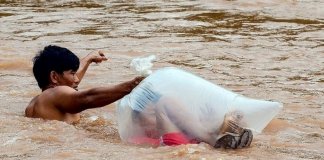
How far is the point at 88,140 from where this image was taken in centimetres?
498

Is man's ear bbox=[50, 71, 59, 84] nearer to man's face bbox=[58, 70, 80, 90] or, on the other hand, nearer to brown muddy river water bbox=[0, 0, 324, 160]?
man's face bbox=[58, 70, 80, 90]

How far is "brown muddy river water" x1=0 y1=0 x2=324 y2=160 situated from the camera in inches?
190

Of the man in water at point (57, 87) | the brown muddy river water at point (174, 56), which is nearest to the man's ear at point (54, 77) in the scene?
the man in water at point (57, 87)

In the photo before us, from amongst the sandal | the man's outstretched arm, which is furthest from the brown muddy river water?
the man's outstretched arm

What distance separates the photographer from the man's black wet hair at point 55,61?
5324 mm

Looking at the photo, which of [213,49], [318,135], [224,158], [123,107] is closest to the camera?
[224,158]

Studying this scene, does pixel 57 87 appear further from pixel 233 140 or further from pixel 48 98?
pixel 233 140

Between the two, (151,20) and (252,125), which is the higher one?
(252,125)

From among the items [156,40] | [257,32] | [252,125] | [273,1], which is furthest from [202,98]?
[273,1]

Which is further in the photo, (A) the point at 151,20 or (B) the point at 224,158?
(A) the point at 151,20

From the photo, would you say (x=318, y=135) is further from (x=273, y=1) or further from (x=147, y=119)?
(x=273, y=1)

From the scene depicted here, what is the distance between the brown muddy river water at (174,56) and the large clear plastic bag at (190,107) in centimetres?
13

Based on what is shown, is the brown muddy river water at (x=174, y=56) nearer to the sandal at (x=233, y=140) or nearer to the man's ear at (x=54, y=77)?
the sandal at (x=233, y=140)

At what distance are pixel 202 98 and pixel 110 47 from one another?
4701 millimetres
